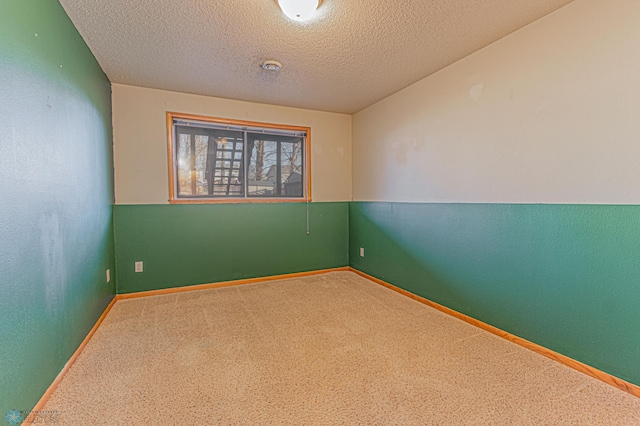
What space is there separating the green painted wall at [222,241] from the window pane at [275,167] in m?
0.22

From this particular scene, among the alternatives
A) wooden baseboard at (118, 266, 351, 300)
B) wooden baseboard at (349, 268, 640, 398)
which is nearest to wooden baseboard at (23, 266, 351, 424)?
wooden baseboard at (118, 266, 351, 300)

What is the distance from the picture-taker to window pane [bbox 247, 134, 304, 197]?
3738mm

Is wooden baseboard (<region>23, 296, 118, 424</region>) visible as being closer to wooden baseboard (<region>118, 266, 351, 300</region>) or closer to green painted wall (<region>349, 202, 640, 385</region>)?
wooden baseboard (<region>118, 266, 351, 300</region>)

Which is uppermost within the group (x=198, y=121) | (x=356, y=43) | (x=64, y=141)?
(x=356, y=43)

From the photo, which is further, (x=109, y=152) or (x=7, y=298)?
(x=109, y=152)

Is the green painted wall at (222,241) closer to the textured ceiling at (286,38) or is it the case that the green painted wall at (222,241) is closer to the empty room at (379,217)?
the empty room at (379,217)

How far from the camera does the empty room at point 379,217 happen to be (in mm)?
1453

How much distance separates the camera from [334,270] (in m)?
4.21

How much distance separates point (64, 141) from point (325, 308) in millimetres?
2338

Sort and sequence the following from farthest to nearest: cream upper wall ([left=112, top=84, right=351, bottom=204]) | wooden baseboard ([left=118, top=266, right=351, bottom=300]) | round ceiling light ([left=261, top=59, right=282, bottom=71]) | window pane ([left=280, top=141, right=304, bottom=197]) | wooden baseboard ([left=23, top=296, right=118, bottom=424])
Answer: window pane ([left=280, top=141, right=304, bottom=197])
wooden baseboard ([left=118, top=266, right=351, bottom=300])
cream upper wall ([left=112, top=84, right=351, bottom=204])
round ceiling light ([left=261, top=59, right=282, bottom=71])
wooden baseboard ([left=23, top=296, right=118, bottom=424])

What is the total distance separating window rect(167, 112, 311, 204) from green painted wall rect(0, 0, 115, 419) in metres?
1.04

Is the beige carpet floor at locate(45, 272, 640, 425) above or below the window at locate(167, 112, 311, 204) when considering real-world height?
below

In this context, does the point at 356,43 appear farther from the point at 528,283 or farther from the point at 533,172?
the point at 528,283

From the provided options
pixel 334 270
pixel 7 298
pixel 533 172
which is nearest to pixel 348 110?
pixel 334 270
